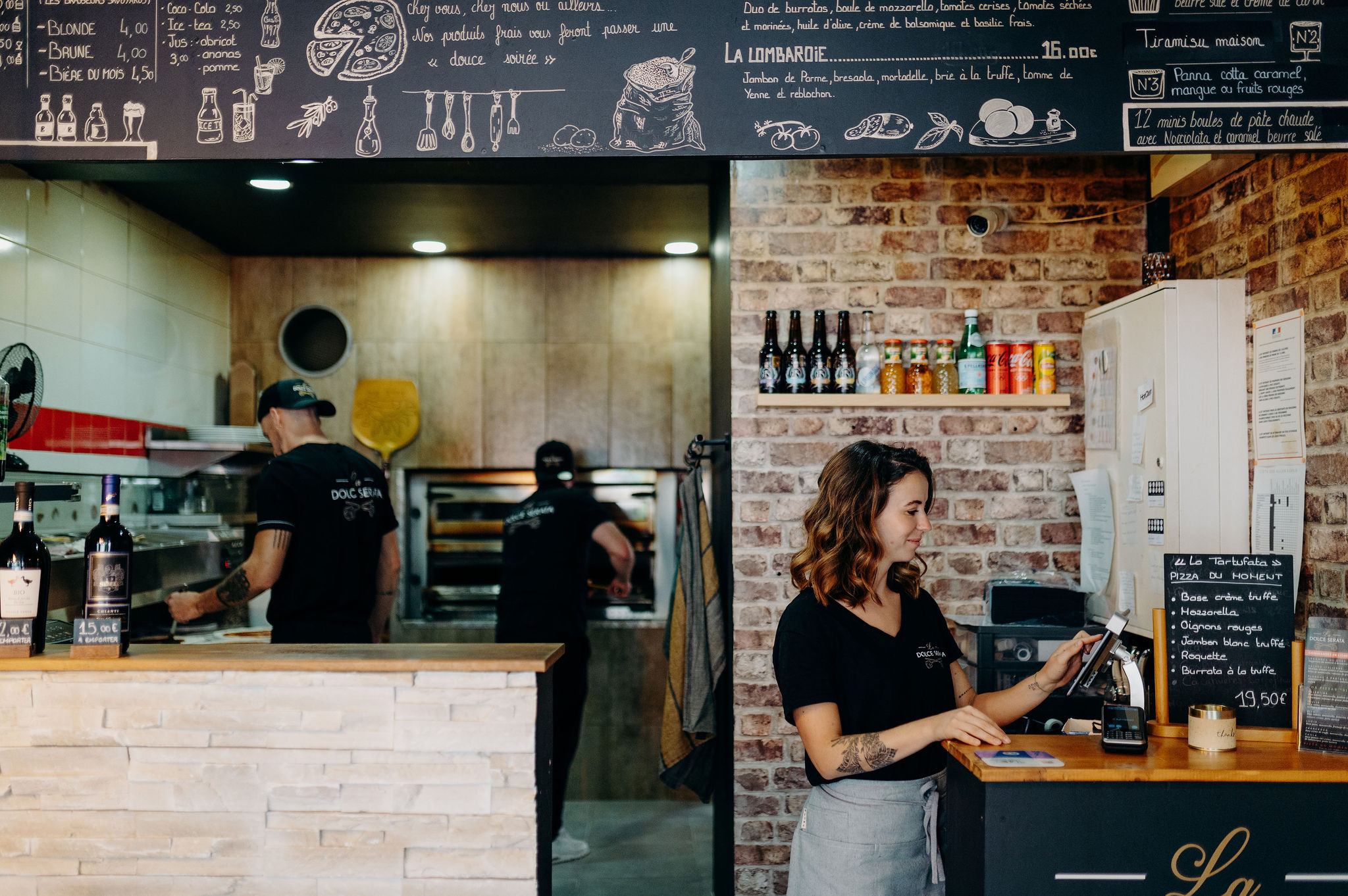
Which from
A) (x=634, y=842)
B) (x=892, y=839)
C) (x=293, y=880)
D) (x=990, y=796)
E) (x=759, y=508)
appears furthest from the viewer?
(x=634, y=842)

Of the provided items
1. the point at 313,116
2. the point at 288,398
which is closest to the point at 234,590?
the point at 288,398

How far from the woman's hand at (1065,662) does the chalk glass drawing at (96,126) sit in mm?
2216

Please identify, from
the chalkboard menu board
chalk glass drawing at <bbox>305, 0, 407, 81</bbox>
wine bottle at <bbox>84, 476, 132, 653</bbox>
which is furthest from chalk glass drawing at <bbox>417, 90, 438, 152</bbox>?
wine bottle at <bbox>84, 476, 132, 653</bbox>

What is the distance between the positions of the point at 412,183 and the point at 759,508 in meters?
1.94

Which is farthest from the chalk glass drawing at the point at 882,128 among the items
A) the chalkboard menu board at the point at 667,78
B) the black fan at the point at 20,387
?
the black fan at the point at 20,387

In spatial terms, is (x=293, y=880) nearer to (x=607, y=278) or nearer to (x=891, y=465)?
(x=891, y=465)

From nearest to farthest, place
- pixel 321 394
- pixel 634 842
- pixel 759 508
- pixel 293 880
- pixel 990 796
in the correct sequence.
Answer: pixel 990 796 → pixel 293 880 → pixel 759 508 → pixel 634 842 → pixel 321 394

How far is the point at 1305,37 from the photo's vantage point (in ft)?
6.69

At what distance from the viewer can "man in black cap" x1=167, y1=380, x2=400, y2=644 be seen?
117 inches

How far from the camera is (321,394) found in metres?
5.12

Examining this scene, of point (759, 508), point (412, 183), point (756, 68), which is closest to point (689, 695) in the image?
point (759, 508)

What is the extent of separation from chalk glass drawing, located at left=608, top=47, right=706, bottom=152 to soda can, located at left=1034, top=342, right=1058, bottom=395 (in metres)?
1.50

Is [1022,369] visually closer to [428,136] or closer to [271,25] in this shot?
[428,136]

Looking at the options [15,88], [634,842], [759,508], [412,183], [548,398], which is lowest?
[634,842]
